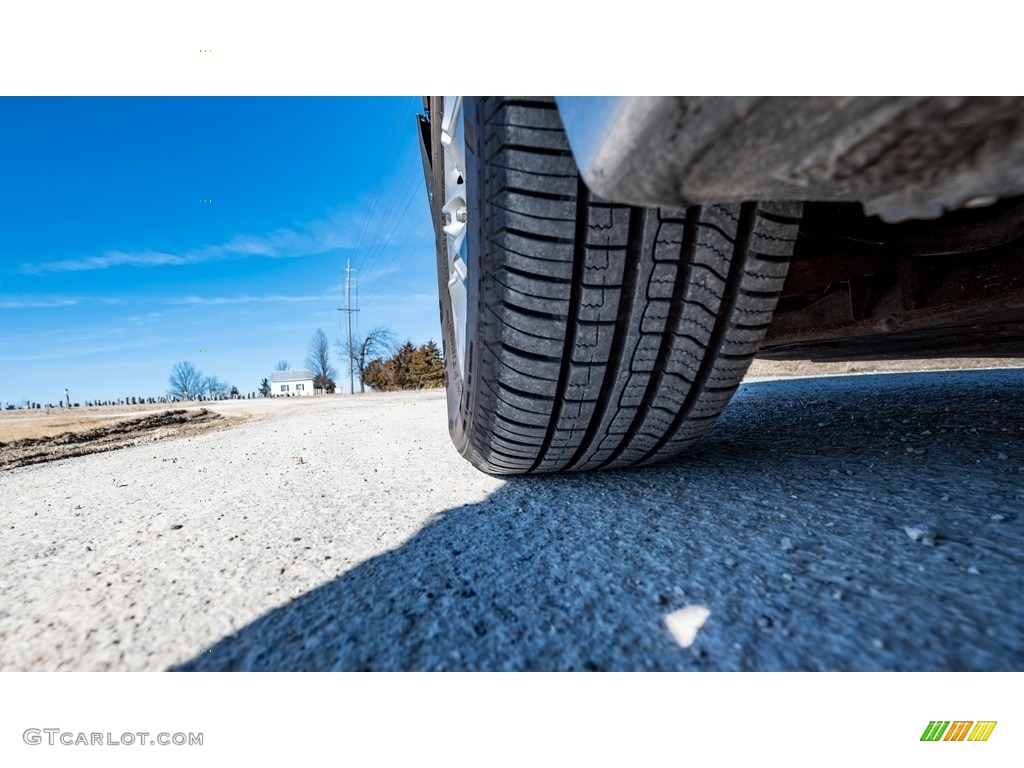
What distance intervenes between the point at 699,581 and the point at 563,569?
0.23m

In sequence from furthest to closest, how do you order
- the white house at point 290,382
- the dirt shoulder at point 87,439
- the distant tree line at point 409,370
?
the white house at point 290,382
the distant tree line at point 409,370
the dirt shoulder at point 87,439

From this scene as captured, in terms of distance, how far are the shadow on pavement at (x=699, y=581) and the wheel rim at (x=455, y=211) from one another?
1.77ft

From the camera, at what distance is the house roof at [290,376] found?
161 ft

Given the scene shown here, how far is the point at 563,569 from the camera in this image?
2.67 ft
